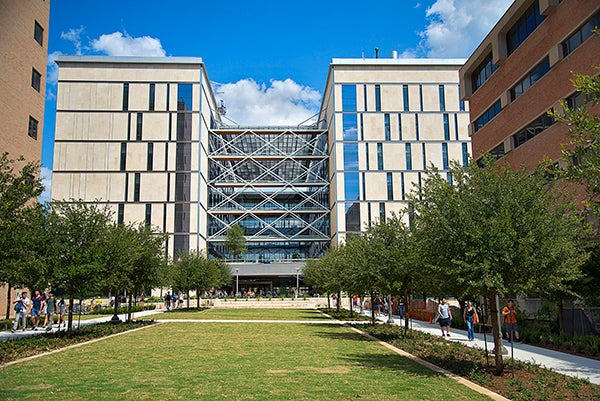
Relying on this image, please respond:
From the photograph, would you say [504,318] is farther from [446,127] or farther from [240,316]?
[446,127]

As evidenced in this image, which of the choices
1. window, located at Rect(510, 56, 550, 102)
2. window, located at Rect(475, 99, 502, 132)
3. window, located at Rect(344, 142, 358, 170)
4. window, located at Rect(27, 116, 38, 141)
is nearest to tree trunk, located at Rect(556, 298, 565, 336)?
window, located at Rect(510, 56, 550, 102)

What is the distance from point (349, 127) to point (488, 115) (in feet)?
154

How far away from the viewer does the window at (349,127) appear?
3366 inches

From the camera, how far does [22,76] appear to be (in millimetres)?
37500

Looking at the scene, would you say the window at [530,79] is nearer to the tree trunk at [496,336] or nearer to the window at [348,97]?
the tree trunk at [496,336]

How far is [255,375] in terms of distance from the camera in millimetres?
13281

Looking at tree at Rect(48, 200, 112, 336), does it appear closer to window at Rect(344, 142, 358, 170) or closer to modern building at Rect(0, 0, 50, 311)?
modern building at Rect(0, 0, 50, 311)

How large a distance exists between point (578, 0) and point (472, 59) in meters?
14.7

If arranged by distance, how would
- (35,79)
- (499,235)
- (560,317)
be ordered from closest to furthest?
Answer: (499,235) → (560,317) → (35,79)

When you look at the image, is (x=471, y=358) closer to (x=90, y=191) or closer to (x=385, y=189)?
(x=385, y=189)

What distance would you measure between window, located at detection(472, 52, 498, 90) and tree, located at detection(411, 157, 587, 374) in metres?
26.7

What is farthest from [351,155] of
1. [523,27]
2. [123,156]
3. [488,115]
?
[523,27]

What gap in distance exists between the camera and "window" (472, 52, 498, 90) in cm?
3917

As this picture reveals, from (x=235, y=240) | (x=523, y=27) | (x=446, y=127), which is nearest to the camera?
(x=523, y=27)
